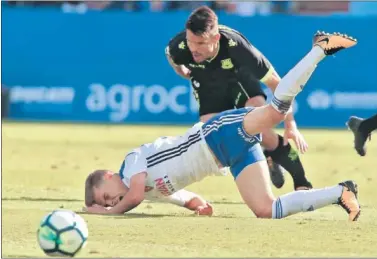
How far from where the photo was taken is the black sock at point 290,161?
35.9ft

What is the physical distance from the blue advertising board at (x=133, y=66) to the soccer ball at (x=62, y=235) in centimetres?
1567

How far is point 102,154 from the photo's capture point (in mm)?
16359

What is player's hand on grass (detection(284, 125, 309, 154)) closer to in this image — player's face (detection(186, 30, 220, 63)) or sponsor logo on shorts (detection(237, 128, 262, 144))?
sponsor logo on shorts (detection(237, 128, 262, 144))

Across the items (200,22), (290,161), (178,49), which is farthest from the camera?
(290,161)

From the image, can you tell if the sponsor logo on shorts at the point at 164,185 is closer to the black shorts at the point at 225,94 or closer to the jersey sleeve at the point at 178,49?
the jersey sleeve at the point at 178,49

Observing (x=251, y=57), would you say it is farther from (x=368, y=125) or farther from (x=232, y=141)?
(x=368, y=125)

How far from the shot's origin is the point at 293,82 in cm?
840

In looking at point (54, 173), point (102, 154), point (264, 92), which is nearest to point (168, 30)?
point (102, 154)

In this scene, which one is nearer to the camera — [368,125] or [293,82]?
[293,82]

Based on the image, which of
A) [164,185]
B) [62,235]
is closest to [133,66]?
[164,185]

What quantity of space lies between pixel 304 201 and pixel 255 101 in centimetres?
274

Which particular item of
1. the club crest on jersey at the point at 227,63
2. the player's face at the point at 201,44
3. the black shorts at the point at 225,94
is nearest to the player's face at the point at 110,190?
the player's face at the point at 201,44

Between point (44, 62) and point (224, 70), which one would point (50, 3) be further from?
point (224, 70)

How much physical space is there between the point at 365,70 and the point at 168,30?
4.28m
